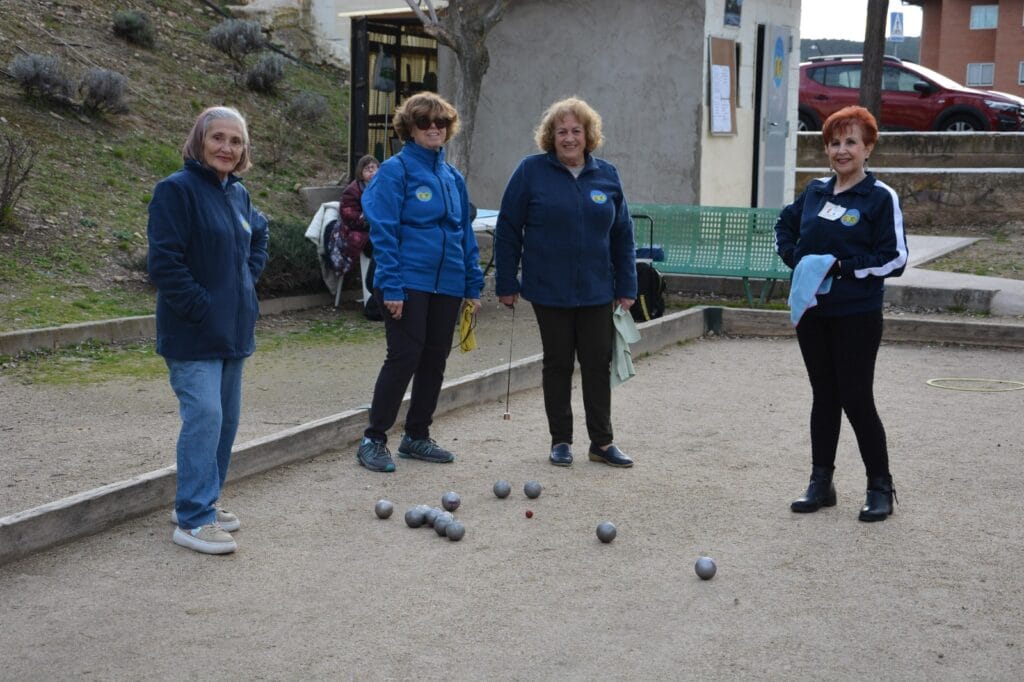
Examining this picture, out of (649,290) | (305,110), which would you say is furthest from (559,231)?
(305,110)

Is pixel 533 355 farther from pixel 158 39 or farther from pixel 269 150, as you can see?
→ pixel 158 39

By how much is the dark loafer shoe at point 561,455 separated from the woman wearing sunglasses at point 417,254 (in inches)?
22.7

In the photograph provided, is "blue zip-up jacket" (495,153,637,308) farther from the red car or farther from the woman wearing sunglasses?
the red car

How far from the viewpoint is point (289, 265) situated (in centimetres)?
1203

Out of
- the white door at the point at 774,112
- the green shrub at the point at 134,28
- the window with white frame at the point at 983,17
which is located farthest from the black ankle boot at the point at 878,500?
the window with white frame at the point at 983,17

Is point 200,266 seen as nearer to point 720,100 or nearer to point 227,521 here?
point 227,521

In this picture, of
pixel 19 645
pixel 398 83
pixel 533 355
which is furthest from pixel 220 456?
pixel 398 83

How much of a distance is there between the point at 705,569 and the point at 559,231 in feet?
7.42

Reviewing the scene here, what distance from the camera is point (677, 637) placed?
4363 millimetres

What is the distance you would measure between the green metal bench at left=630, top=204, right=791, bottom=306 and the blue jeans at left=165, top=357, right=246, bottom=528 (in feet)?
24.0

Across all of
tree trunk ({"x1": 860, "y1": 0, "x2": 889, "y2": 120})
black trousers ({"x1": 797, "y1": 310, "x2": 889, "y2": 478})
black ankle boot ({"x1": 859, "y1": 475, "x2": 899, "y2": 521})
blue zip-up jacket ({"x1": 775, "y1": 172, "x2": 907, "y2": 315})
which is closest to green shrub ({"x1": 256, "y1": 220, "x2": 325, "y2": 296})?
black trousers ({"x1": 797, "y1": 310, "x2": 889, "y2": 478})

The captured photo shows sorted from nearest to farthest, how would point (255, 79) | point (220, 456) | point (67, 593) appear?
point (67, 593)
point (220, 456)
point (255, 79)

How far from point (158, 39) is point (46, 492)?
14.6 metres

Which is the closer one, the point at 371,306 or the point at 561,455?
the point at 561,455
